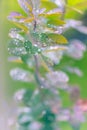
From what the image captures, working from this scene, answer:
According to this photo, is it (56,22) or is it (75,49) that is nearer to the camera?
(56,22)

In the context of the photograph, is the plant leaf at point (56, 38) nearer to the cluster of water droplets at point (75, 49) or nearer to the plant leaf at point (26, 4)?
the plant leaf at point (26, 4)

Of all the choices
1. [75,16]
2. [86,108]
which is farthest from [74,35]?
[86,108]

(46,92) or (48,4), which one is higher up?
(48,4)

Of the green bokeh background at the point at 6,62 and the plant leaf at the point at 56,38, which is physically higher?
the green bokeh background at the point at 6,62

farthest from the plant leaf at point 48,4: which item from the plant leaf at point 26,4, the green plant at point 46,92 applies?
the plant leaf at point 26,4

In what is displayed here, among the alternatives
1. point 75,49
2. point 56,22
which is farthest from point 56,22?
point 75,49

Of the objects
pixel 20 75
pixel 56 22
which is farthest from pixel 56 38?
pixel 20 75

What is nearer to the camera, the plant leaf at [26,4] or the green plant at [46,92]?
the plant leaf at [26,4]

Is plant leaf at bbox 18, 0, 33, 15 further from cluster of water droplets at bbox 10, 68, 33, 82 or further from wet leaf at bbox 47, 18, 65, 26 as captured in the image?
cluster of water droplets at bbox 10, 68, 33, 82

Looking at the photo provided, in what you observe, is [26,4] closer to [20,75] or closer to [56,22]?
[56,22]

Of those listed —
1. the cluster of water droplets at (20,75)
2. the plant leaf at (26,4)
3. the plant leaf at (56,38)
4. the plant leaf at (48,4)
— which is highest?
the plant leaf at (48,4)

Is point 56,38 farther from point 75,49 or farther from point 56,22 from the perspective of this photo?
point 75,49

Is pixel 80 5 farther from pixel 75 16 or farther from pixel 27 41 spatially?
pixel 27 41
